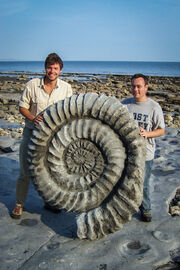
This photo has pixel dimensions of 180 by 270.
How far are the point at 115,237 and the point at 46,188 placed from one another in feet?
3.12

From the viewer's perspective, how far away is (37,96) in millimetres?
3775

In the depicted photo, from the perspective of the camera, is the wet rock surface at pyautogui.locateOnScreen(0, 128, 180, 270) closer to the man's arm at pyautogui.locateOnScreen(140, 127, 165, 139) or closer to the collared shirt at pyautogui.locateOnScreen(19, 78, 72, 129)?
the man's arm at pyautogui.locateOnScreen(140, 127, 165, 139)

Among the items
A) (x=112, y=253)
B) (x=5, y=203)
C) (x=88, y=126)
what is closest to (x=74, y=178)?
(x=88, y=126)

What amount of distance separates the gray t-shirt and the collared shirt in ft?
3.21

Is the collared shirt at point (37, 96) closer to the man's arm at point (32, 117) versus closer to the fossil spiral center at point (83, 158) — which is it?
the man's arm at point (32, 117)

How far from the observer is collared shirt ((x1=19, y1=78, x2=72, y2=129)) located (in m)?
3.78

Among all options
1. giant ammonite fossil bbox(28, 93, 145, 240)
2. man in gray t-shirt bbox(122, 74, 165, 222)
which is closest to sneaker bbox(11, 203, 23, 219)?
giant ammonite fossil bbox(28, 93, 145, 240)

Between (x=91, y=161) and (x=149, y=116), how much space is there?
0.91 metres

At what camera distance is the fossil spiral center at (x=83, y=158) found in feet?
10.8

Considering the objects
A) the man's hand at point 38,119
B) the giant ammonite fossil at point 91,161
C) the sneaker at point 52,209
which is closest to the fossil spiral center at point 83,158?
the giant ammonite fossil at point 91,161

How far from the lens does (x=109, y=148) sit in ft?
10.5

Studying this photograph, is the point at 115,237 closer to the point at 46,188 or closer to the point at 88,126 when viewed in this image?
the point at 46,188

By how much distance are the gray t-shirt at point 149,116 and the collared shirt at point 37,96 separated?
979 millimetres

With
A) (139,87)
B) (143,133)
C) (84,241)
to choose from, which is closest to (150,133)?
(143,133)
